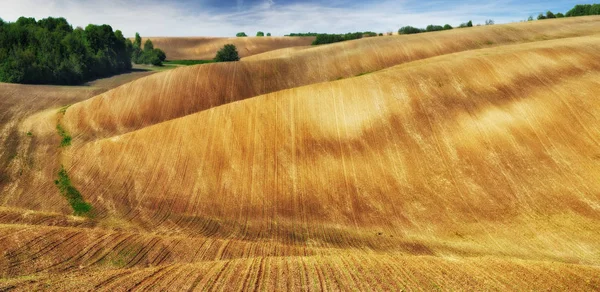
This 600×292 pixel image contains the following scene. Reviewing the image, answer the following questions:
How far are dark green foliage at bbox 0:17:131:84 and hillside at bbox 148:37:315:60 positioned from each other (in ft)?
141

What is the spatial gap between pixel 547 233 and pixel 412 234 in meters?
8.84

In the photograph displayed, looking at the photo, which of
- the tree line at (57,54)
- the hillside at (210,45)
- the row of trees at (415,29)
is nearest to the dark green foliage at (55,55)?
the tree line at (57,54)

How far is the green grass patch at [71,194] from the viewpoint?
24.6m

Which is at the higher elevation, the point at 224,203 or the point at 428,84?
the point at 428,84

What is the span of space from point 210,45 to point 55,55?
8394 cm

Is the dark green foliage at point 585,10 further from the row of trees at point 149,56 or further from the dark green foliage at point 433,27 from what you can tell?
the row of trees at point 149,56

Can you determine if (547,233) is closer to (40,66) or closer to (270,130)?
(270,130)

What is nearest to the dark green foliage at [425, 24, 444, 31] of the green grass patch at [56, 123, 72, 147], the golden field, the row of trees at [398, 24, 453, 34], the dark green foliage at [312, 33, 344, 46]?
the row of trees at [398, 24, 453, 34]

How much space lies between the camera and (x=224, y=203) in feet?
86.3

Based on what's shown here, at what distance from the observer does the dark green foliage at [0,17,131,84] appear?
6662 cm

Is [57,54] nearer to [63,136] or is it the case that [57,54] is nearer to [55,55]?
[55,55]

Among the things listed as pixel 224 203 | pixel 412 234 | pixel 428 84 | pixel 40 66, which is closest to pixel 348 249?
pixel 412 234

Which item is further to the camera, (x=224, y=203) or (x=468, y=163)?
(x=468, y=163)

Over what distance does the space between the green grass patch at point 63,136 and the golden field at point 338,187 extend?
2.24 feet
